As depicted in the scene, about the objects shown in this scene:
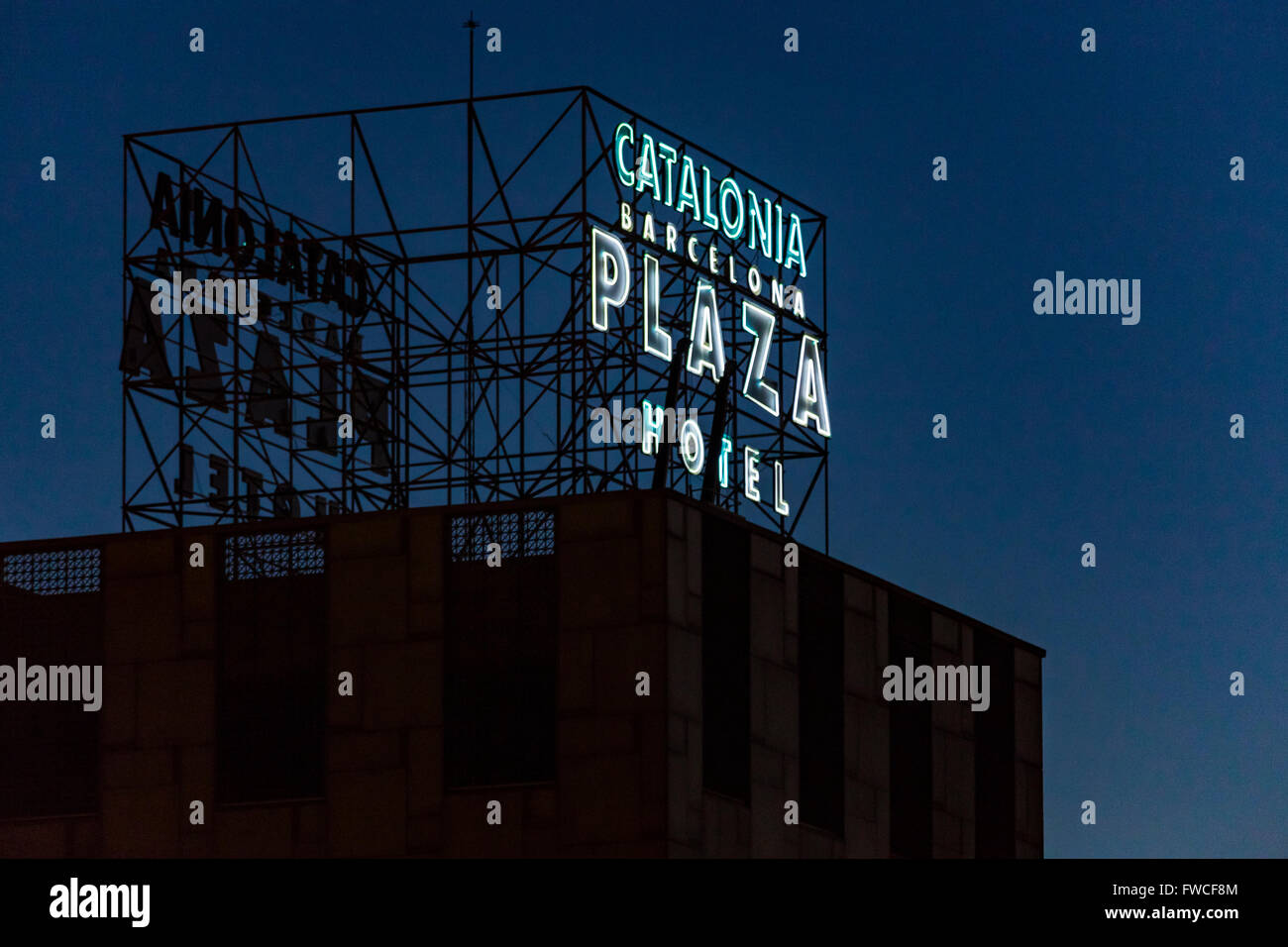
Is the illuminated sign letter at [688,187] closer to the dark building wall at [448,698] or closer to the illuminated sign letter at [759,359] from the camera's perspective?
the illuminated sign letter at [759,359]

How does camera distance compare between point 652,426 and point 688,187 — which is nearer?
point 652,426

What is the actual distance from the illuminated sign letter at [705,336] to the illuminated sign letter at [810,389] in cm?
358

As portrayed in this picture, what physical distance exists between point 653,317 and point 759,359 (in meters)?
5.22

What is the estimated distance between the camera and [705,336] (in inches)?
2363

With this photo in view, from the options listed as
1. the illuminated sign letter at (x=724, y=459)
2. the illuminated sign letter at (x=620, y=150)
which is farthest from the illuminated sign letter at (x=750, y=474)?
the illuminated sign letter at (x=620, y=150)

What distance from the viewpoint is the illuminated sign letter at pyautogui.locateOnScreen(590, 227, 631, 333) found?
55281 millimetres

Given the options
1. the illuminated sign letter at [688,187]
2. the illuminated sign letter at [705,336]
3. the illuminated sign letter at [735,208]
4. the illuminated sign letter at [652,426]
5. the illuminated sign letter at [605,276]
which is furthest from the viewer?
the illuminated sign letter at [735,208]

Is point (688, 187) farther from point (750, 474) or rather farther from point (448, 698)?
point (448, 698)

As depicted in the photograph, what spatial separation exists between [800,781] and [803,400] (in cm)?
1225

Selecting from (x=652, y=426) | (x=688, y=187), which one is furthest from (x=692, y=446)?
(x=688, y=187)

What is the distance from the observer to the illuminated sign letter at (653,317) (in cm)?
5747

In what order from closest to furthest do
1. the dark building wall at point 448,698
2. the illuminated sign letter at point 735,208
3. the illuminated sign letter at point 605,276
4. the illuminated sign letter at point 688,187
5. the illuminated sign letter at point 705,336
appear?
1. the dark building wall at point 448,698
2. the illuminated sign letter at point 605,276
3. the illuminated sign letter at point 705,336
4. the illuminated sign letter at point 688,187
5. the illuminated sign letter at point 735,208
